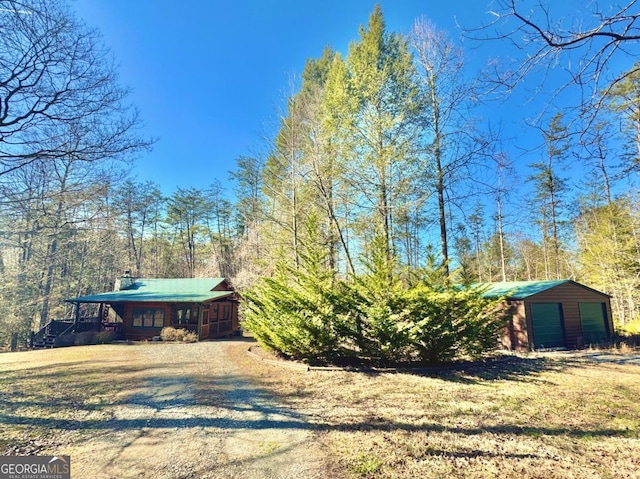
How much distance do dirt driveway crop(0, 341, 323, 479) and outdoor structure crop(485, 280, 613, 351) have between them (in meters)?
11.5

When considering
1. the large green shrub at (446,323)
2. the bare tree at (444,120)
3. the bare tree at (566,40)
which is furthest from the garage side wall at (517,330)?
the bare tree at (566,40)

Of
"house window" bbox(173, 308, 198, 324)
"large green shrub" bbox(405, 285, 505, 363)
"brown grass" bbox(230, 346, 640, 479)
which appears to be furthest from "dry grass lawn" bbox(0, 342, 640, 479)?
"house window" bbox(173, 308, 198, 324)

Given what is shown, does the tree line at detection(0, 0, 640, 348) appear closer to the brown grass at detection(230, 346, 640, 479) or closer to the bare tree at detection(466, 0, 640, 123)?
the bare tree at detection(466, 0, 640, 123)

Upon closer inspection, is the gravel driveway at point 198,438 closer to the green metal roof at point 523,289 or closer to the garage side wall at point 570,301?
the green metal roof at point 523,289

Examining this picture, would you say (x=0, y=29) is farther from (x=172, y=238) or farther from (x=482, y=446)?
(x=172, y=238)

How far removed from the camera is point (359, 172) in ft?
37.0

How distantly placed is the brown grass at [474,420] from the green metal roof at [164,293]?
1106 centimetres

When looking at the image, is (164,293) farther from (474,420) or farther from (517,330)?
(517,330)

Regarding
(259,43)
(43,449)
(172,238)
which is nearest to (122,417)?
(43,449)

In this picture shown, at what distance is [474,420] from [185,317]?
16.9 m

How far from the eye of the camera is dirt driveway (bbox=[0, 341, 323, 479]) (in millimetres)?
3361

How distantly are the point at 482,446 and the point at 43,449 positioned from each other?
213 inches

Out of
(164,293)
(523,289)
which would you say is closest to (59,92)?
(164,293)

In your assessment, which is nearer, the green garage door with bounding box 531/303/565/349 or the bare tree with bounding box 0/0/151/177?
the bare tree with bounding box 0/0/151/177
